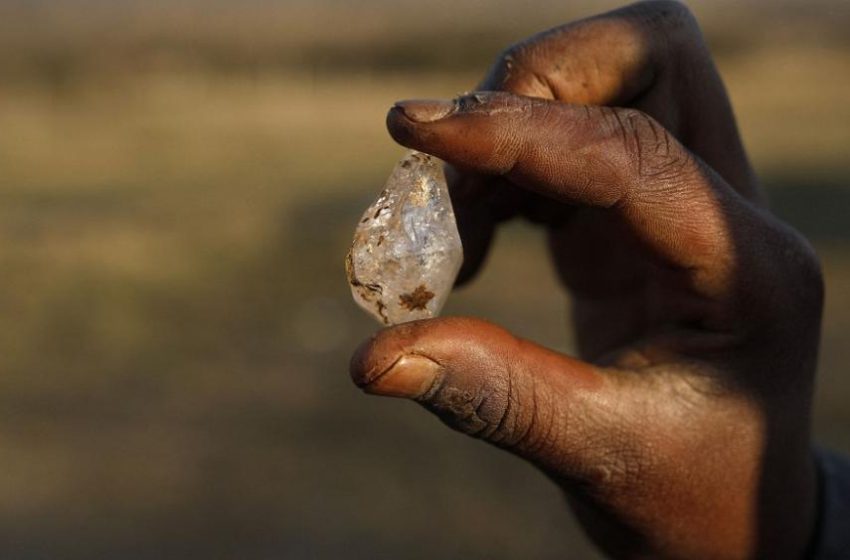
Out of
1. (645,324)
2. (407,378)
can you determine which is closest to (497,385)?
(407,378)

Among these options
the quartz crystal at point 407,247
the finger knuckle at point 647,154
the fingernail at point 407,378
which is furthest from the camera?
the quartz crystal at point 407,247

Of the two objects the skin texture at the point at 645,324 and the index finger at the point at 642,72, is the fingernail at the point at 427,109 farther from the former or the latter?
the index finger at the point at 642,72

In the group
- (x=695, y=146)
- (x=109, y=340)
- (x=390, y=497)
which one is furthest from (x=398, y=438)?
(x=695, y=146)

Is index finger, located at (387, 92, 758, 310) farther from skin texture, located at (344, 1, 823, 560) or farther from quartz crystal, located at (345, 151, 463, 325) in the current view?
quartz crystal, located at (345, 151, 463, 325)

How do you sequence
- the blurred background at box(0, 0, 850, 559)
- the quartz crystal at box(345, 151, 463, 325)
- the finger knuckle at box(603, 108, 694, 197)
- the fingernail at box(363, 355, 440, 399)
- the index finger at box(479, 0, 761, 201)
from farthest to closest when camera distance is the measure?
the blurred background at box(0, 0, 850, 559), the index finger at box(479, 0, 761, 201), the quartz crystal at box(345, 151, 463, 325), the finger knuckle at box(603, 108, 694, 197), the fingernail at box(363, 355, 440, 399)

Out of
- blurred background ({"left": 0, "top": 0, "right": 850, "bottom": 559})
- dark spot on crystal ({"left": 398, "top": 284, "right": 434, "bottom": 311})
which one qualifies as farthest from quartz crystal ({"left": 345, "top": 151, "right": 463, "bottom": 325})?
blurred background ({"left": 0, "top": 0, "right": 850, "bottom": 559})

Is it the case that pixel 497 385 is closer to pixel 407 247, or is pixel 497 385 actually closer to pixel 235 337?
pixel 407 247

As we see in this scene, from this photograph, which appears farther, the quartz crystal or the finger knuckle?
the quartz crystal

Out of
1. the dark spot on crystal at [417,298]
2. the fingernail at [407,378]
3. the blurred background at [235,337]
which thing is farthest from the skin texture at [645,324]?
the blurred background at [235,337]
